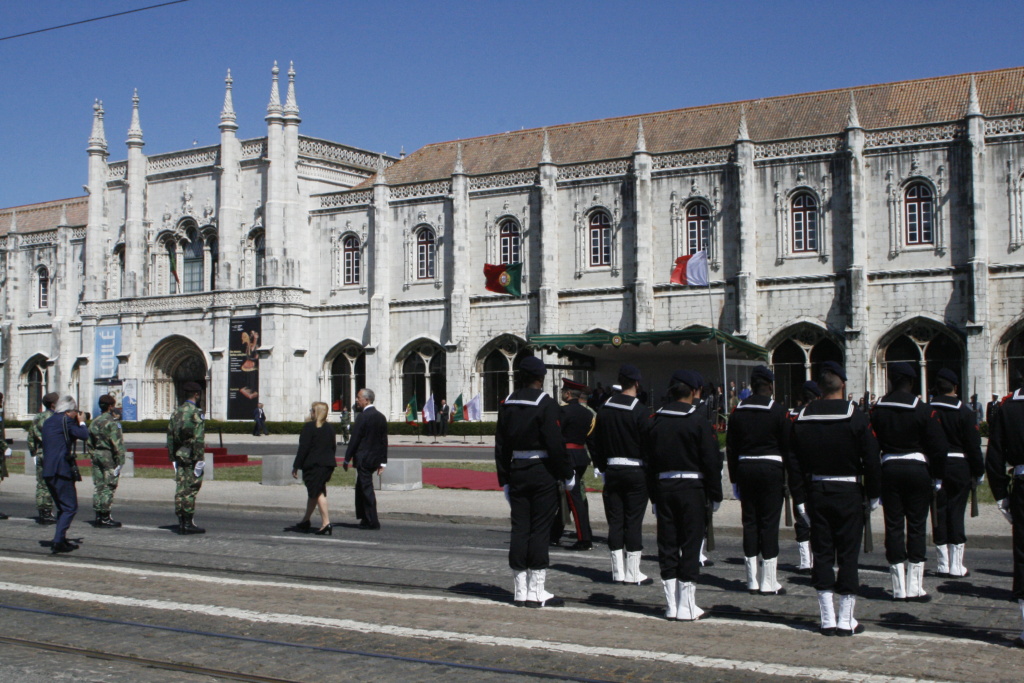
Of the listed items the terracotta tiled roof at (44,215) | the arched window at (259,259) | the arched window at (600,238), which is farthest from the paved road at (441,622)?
the terracotta tiled roof at (44,215)

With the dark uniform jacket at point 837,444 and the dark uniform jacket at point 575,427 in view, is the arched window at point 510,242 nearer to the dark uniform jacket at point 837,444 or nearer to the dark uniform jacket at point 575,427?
the dark uniform jacket at point 575,427

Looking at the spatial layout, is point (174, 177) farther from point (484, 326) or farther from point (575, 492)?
point (575, 492)

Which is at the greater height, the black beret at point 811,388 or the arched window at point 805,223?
the arched window at point 805,223

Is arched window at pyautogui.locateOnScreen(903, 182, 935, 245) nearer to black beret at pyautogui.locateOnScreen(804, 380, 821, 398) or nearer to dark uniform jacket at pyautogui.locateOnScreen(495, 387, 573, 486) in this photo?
black beret at pyautogui.locateOnScreen(804, 380, 821, 398)

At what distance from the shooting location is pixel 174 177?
50.1 m

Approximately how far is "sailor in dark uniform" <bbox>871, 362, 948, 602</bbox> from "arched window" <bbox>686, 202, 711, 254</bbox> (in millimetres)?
29363

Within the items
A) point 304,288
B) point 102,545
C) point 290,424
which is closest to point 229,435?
point 290,424

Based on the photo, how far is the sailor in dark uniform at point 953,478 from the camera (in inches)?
417

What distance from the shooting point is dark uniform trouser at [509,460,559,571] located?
9078mm

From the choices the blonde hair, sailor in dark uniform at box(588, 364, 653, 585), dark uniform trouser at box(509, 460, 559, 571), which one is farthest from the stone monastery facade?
dark uniform trouser at box(509, 460, 559, 571)

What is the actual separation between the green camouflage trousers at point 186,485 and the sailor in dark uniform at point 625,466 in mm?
6339

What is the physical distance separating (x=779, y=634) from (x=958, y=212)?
97.2ft

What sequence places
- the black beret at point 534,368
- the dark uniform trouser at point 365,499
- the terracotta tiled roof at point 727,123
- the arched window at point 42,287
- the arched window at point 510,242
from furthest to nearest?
the arched window at point 42,287 < the arched window at point 510,242 < the terracotta tiled roof at point 727,123 < the dark uniform trouser at point 365,499 < the black beret at point 534,368

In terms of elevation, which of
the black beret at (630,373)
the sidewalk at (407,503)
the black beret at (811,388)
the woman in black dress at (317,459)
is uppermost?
the black beret at (630,373)
